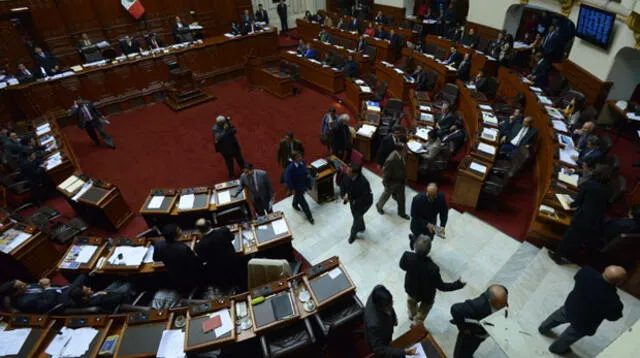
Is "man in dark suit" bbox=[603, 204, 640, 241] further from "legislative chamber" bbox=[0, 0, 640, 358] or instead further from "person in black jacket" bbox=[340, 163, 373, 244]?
"person in black jacket" bbox=[340, 163, 373, 244]

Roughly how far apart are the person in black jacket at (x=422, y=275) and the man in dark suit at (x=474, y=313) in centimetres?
40

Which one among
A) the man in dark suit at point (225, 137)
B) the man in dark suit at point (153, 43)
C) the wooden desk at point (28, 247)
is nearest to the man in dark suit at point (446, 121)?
the man in dark suit at point (225, 137)

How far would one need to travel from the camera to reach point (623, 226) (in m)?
4.78

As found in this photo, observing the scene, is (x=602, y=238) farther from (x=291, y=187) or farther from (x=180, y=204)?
(x=180, y=204)

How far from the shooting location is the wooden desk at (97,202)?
6.53m

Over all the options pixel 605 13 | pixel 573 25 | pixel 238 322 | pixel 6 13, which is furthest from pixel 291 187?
pixel 6 13

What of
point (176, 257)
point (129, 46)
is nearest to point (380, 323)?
point (176, 257)

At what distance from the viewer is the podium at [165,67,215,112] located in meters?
11.8

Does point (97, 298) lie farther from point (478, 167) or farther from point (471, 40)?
point (471, 40)

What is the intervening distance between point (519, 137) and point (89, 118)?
433 inches

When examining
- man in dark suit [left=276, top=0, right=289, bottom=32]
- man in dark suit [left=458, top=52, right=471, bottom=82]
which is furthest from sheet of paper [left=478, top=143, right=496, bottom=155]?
man in dark suit [left=276, top=0, right=289, bottom=32]

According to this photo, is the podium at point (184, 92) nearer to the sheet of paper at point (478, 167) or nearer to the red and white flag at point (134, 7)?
the red and white flag at point (134, 7)

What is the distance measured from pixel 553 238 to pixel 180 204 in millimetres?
6331

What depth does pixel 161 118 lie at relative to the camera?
1127cm
